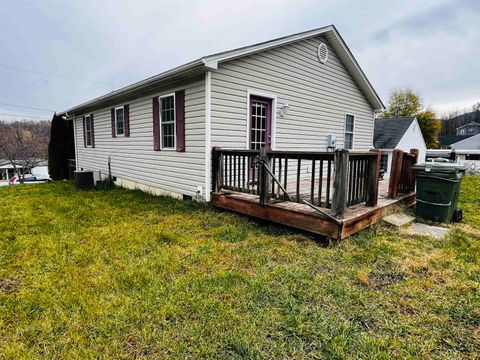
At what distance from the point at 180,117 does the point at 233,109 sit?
121 centimetres

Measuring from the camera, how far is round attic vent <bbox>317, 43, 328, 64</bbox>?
7.29 metres

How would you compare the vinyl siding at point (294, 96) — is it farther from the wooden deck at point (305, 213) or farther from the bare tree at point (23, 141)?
the bare tree at point (23, 141)

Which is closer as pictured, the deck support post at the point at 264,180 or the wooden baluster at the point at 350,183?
the wooden baluster at the point at 350,183

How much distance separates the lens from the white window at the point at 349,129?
29.2 ft

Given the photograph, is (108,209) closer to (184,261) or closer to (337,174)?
(184,261)

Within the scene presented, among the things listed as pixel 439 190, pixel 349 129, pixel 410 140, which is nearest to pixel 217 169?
pixel 439 190

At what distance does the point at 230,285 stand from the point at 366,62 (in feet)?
61.3

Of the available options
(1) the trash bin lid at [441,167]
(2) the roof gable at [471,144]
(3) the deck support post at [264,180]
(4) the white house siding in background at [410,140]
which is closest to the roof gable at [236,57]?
(3) the deck support post at [264,180]

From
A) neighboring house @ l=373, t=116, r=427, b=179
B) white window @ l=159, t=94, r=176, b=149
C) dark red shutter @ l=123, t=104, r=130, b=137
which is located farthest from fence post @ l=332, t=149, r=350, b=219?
neighboring house @ l=373, t=116, r=427, b=179

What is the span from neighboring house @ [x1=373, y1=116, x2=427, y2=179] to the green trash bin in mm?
9980

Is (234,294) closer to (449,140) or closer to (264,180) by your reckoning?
(264,180)

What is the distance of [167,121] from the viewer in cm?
634

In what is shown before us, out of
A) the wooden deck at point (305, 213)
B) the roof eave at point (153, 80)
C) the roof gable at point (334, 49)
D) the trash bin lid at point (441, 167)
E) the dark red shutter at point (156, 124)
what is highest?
the roof gable at point (334, 49)

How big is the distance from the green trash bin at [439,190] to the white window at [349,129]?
4505 mm
